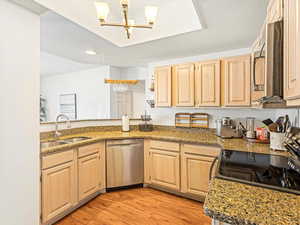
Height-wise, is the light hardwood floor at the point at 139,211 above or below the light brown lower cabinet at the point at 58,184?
below

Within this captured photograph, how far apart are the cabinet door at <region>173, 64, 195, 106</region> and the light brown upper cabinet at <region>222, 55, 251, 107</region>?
0.47 meters

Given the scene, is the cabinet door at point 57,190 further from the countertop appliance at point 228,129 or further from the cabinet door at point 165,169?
the countertop appliance at point 228,129

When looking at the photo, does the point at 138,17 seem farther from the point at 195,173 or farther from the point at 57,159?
the point at 195,173

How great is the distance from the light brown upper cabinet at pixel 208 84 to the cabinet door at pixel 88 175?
1.78 m

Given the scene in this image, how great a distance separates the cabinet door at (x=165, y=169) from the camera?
249 cm

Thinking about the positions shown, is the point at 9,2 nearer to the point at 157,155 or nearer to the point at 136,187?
the point at 157,155

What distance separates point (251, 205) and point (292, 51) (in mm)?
727

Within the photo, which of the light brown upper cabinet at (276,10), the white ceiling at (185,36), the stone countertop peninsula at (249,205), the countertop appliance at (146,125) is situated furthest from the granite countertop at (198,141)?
the white ceiling at (185,36)

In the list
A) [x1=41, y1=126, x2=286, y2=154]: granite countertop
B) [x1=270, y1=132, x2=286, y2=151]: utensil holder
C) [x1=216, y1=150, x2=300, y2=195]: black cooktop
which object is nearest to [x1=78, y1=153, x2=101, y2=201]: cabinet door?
[x1=41, y1=126, x2=286, y2=154]: granite countertop

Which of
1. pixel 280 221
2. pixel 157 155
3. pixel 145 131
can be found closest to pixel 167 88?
pixel 145 131

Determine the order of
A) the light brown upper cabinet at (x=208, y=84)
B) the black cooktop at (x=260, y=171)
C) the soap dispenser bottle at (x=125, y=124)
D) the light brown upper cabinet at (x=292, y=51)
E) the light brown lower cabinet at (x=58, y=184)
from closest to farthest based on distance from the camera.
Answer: the light brown upper cabinet at (x=292, y=51)
the black cooktop at (x=260, y=171)
the light brown lower cabinet at (x=58, y=184)
the light brown upper cabinet at (x=208, y=84)
the soap dispenser bottle at (x=125, y=124)

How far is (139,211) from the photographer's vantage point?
214cm

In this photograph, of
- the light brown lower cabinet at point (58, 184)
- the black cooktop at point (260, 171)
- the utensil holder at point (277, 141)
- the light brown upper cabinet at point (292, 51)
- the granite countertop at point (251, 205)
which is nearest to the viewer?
the granite countertop at point (251, 205)

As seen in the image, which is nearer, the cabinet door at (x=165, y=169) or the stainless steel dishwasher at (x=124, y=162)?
the cabinet door at (x=165, y=169)
